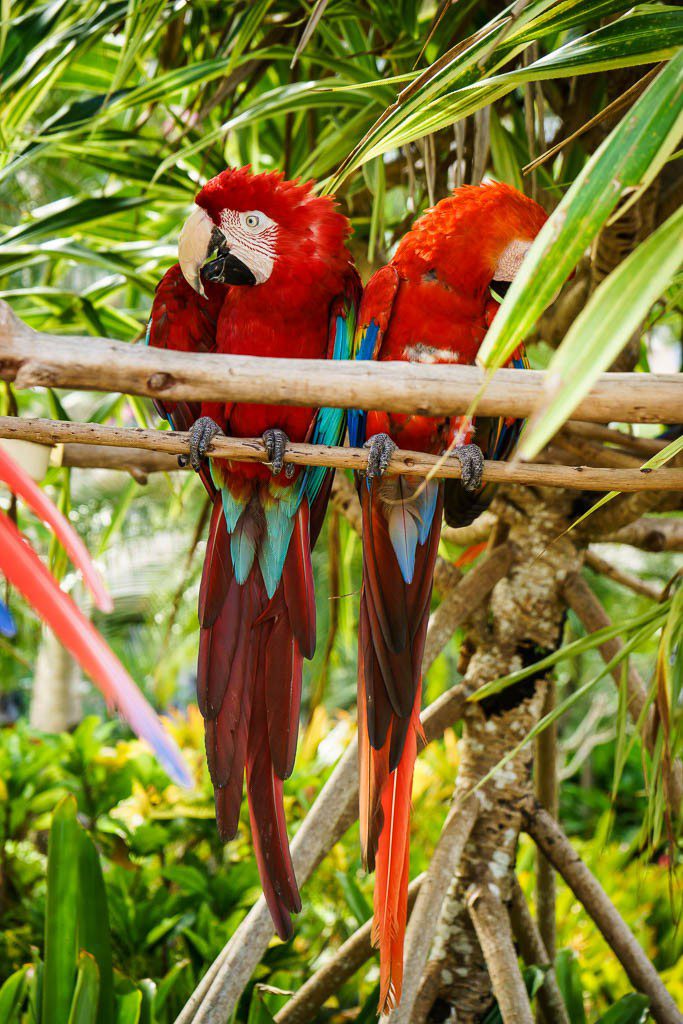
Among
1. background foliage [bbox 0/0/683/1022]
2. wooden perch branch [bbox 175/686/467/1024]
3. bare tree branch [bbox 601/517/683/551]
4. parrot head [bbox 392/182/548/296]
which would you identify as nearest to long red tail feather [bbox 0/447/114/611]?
background foliage [bbox 0/0/683/1022]

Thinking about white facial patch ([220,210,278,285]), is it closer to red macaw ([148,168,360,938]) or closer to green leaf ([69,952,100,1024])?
red macaw ([148,168,360,938])

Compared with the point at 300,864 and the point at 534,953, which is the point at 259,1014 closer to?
the point at 300,864

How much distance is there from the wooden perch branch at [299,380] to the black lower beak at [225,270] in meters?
0.41

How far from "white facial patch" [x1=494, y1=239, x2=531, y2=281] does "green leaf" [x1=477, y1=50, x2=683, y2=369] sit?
1.50 ft

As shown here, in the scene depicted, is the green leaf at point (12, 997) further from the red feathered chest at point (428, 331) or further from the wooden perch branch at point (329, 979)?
the red feathered chest at point (428, 331)

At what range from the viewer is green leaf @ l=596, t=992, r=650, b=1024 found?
3.37ft

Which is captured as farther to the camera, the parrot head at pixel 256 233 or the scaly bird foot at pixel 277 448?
the parrot head at pixel 256 233

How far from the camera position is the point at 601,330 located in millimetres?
288

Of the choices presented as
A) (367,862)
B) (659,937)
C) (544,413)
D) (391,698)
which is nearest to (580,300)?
(391,698)

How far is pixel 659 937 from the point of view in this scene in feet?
5.35

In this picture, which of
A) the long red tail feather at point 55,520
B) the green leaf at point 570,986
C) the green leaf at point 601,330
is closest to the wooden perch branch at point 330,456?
the long red tail feather at point 55,520

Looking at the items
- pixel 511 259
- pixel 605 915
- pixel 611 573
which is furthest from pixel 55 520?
pixel 611 573

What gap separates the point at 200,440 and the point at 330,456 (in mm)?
158

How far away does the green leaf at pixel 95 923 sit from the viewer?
84 cm
